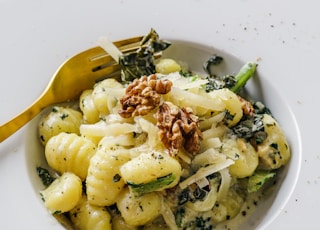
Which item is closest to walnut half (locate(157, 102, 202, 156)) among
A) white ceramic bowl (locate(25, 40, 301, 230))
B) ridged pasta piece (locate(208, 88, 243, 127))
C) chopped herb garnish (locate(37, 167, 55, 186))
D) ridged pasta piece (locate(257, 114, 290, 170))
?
ridged pasta piece (locate(208, 88, 243, 127))

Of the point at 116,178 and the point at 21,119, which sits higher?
the point at 21,119

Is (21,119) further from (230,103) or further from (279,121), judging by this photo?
(279,121)

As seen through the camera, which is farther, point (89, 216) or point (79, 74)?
point (79, 74)

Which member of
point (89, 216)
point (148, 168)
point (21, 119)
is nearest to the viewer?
point (148, 168)

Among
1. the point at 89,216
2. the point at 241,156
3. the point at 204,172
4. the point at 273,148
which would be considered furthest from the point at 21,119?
the point at 273,148

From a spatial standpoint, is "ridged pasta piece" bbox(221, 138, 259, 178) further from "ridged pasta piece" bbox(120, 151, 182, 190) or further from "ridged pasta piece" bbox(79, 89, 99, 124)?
"ridged pasta piece" bbox(79, 89, 99, 124)

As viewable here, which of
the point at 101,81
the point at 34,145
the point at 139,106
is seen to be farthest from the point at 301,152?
the point at 34,145


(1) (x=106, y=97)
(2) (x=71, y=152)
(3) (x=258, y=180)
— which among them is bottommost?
(3) (x=258, y=180)

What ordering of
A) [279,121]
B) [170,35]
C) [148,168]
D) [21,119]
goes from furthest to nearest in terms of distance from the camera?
[170,35] < [279,121] < [21,119] < [148,168]
